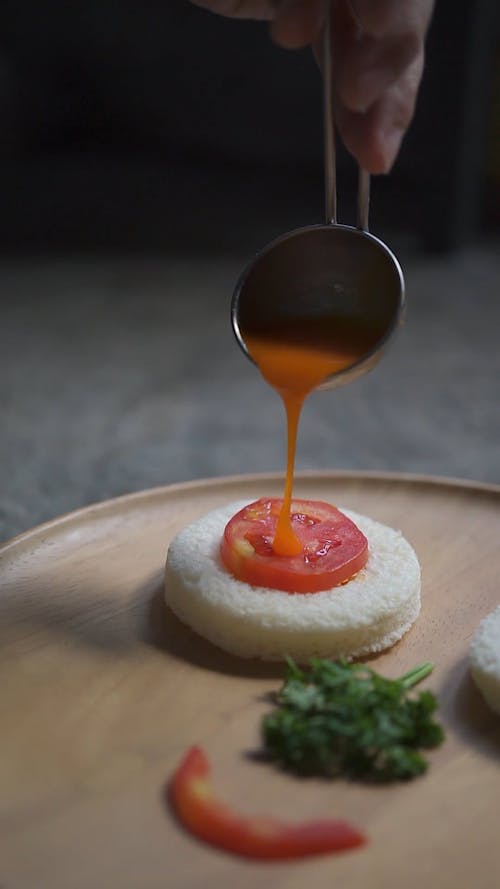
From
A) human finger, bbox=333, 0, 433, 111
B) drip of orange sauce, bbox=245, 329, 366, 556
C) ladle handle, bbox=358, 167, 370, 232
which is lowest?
drip of orange sauce, bbox=245, 329, 366, 556

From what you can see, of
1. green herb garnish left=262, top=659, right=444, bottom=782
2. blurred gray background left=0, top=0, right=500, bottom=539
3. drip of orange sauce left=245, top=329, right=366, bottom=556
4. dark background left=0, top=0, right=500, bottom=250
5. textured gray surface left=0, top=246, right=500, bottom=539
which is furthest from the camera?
dark background left=0, top=0, right=500, bottom=250

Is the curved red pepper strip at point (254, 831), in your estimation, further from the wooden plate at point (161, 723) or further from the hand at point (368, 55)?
the hand at point (368, 55)

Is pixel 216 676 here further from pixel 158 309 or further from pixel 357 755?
pixel 158 309

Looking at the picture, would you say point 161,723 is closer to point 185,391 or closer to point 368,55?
point 368,55

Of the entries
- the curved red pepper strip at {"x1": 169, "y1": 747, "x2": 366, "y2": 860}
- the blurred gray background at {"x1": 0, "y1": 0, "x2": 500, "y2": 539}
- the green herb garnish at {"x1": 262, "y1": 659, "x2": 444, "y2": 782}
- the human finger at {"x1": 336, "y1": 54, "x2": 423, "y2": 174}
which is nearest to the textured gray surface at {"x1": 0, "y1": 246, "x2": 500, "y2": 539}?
the blurred gray background at {"x1": 0, "y1": 0, "x2": 500, "y2": 539}

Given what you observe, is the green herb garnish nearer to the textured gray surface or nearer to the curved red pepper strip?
the curved red pepper strip

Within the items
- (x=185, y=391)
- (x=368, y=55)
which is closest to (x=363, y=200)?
(x=368, y=55)
